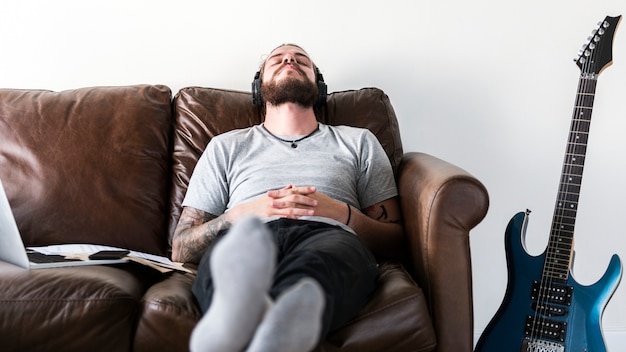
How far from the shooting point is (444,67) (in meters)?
2.43

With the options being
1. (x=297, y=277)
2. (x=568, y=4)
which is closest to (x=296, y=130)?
(x=297, y=277)

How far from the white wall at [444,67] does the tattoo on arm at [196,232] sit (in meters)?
0.71

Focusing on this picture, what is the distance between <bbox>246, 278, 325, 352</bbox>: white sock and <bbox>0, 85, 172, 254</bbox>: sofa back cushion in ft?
3.85

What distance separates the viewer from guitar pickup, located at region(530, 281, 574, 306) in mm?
1879

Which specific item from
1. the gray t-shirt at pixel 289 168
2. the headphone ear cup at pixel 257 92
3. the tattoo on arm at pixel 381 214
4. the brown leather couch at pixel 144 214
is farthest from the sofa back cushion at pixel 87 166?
the tattoo on arm at pixel 381 214

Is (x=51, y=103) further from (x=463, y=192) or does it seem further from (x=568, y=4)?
(x=568, y=4)

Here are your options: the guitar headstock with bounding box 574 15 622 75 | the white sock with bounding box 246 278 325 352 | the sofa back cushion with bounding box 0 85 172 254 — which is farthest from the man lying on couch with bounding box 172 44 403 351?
the guitar headstock with bounding box 574 15 622 75

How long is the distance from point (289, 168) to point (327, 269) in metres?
0.72

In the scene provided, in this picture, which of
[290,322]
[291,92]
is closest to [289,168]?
[291,92]

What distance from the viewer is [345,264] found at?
1.31 m

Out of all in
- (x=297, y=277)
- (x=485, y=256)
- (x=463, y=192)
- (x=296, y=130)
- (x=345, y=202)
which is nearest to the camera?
(x=297, y=277)

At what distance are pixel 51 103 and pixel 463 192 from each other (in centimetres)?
139

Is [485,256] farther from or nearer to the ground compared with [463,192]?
nearer to the ground

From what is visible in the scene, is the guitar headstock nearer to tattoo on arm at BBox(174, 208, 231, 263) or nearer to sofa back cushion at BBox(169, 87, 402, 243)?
sofa back cushion at BBox(169, 87, 402, 243)
